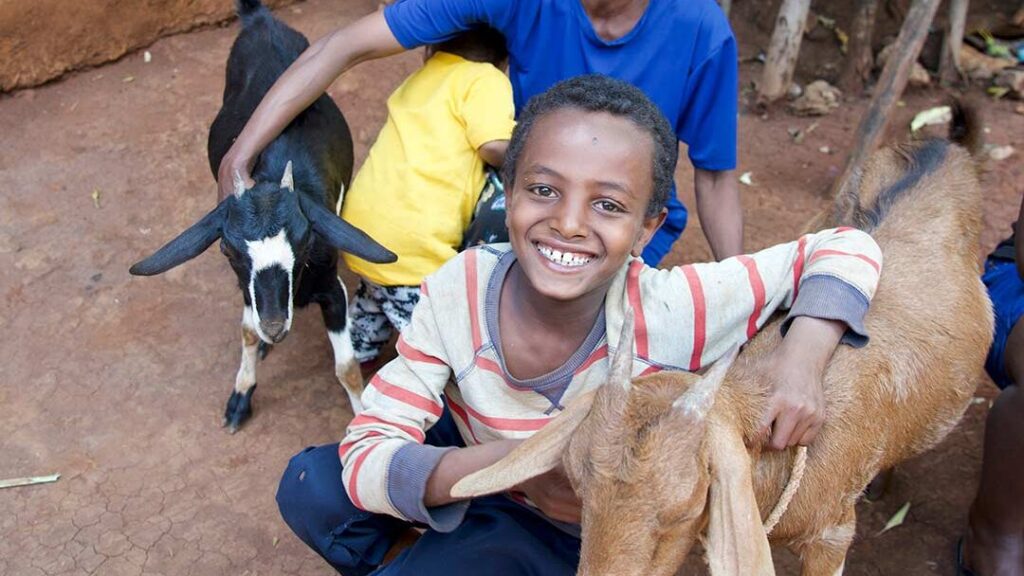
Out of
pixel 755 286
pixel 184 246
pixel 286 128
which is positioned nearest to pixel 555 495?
pixel 755 286

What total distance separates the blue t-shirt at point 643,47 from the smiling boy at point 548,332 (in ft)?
3.37

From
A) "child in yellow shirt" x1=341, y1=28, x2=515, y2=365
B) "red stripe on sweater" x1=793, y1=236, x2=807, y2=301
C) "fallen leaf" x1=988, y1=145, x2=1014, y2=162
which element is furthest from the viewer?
"fallen leaf" x1=988, y1=145, x2=1014, y2=162

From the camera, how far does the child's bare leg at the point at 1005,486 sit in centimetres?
314

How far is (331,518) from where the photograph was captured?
265cm

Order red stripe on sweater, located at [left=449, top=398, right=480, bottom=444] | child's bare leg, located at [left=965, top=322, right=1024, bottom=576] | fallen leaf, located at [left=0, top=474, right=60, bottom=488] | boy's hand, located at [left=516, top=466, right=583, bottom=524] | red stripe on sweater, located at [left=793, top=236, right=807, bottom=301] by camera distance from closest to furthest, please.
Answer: boy's hand, located at [left=516, top=466, right=583, bottom=524] → red stripe on sweater, located at [left=793, top=236, right=807, bottom=301] → red stripe on sweater, located at [left=449, top=398, right=480, bottom=444] → child's bare leg, located at [left=965, top=322, right=1024, bottom=576] → fallen leaf, located at [left=0, top=474, right=60, bottom=488]

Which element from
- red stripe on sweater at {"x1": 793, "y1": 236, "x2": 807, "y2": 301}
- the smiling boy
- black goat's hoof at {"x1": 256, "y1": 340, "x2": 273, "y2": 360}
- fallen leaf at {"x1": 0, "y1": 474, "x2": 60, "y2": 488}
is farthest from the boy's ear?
fallen leaf at {"x1": 0, "y1": 474, "x2": 60, "y2": 488}

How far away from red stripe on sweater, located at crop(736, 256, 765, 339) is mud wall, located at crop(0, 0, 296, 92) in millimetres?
5344

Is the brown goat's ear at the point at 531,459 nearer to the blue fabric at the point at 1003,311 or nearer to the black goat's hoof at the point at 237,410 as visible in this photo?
the blue fabric at the point at 1003,311

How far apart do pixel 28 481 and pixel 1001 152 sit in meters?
5.69

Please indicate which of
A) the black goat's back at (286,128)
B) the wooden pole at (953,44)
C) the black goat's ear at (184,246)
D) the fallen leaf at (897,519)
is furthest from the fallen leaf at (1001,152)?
the black goat's ear at (184,246)

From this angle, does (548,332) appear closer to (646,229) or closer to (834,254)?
(646,229)

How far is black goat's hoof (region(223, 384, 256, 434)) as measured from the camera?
428cm

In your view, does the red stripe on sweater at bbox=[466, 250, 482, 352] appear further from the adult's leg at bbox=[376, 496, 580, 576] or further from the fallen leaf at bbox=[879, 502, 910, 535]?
the fallen leaf at bbox=[879, 502, 910, 535]

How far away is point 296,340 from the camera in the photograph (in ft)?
15.9
